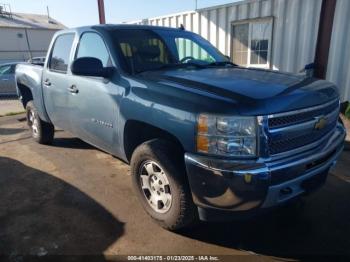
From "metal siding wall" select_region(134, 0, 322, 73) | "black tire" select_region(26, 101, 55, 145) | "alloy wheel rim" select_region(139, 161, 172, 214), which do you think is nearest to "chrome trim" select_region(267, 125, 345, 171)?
"alloy wheel rim" select_region(139, 161, 172, 214)

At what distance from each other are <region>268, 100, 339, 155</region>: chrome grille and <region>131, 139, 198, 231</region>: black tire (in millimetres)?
761

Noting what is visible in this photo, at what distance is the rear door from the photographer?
13.6ft

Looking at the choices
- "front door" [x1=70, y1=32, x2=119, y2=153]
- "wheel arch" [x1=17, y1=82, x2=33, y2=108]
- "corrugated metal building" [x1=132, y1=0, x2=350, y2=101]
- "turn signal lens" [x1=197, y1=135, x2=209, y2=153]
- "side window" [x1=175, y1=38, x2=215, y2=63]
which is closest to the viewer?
"turn signal lens" [x1=197, y1=135, x2=209, y2=153]

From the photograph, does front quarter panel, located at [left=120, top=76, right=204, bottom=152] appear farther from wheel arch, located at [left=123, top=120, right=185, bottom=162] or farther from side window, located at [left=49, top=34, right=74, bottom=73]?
side window, located at [left=49, top=34, right=74, bottom=73]

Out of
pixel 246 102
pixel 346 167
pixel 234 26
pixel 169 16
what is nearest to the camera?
pixel 246 102

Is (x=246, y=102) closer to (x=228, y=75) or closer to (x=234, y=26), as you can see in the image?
(x=228, y=75)

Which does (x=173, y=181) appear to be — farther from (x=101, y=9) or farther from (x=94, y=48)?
(x=101, y=9)

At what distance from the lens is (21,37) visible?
1380 inches

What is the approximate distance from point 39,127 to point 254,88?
423 cm

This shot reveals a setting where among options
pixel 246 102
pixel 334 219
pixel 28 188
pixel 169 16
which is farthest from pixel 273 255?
pixel 169 16

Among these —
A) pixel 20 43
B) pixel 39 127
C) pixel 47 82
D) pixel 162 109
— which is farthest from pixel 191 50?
pixel 20 43

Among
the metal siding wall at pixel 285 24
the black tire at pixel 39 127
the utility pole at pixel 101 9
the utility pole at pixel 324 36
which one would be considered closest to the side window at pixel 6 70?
the utility pole at pixel 101 9

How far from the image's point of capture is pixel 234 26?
849cm

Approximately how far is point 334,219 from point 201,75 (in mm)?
1934
